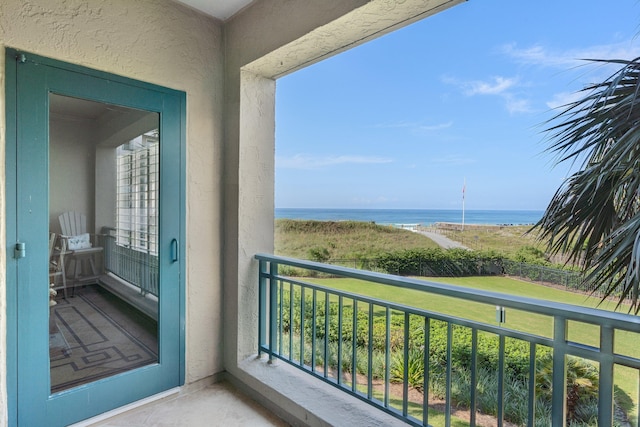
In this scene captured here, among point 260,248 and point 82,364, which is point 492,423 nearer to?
point 260,248

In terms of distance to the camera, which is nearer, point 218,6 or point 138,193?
point 138,193

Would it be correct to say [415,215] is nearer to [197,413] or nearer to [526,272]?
[526,272]

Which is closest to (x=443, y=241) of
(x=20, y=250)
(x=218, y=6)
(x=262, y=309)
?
(x=262, y=309)

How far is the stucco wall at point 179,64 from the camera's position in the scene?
5.47 ft

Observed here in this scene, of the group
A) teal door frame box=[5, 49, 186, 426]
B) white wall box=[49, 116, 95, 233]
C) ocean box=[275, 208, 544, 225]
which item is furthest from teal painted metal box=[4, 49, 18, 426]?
ocean box=[275, 208, 544, 225]

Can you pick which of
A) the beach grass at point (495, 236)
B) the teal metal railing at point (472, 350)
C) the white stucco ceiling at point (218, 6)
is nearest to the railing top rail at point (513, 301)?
the teal metal railing at point (472, 350)

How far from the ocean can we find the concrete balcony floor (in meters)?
1.34

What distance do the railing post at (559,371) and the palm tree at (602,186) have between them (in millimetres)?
210

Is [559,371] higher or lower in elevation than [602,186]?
lower

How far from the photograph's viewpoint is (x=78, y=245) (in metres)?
1.91

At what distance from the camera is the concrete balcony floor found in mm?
1919

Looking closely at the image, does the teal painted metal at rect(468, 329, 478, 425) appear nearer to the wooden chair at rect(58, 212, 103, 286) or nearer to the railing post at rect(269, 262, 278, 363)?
the railing post at rect(269, 262, 278, 363)

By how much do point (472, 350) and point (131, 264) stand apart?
80.3 inches

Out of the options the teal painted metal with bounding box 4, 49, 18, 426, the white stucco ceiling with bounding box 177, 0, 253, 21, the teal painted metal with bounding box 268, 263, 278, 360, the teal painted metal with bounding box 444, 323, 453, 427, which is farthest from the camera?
the teal painted metal with bounding box 268, 263, 278, 360
